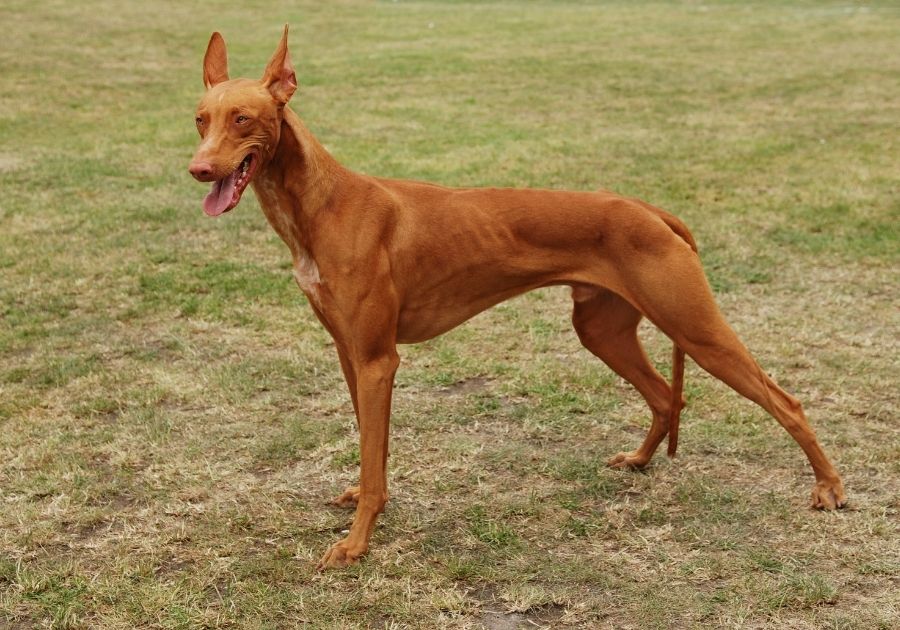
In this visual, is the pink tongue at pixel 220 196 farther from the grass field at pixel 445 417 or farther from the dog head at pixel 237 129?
the grass field at pixel 445 417

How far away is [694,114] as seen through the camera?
45.0 feet

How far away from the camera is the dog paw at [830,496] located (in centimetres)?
436

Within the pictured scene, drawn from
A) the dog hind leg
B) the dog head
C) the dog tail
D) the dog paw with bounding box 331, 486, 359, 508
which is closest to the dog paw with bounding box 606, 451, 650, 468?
the dog hind leg

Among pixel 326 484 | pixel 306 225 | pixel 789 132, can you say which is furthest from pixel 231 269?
pixel 789 132

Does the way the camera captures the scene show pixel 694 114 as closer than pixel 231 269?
No

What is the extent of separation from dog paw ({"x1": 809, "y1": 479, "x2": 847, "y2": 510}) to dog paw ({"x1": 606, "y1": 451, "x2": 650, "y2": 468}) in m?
0.77

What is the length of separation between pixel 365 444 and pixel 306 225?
889 mm

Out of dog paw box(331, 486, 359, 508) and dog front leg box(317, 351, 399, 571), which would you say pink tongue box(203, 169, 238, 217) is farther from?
dog paw box(331, 486, 359, 508)

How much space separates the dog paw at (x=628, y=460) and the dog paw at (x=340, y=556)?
1399 millimetres

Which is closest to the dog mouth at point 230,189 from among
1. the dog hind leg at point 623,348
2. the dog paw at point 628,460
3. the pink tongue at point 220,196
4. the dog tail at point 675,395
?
the pink tongue at point 220,196

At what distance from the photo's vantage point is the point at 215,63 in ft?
13.1

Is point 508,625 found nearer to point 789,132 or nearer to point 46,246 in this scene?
point 46,246

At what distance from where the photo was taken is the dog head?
3504mm

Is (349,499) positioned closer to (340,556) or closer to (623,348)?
(340,556)
